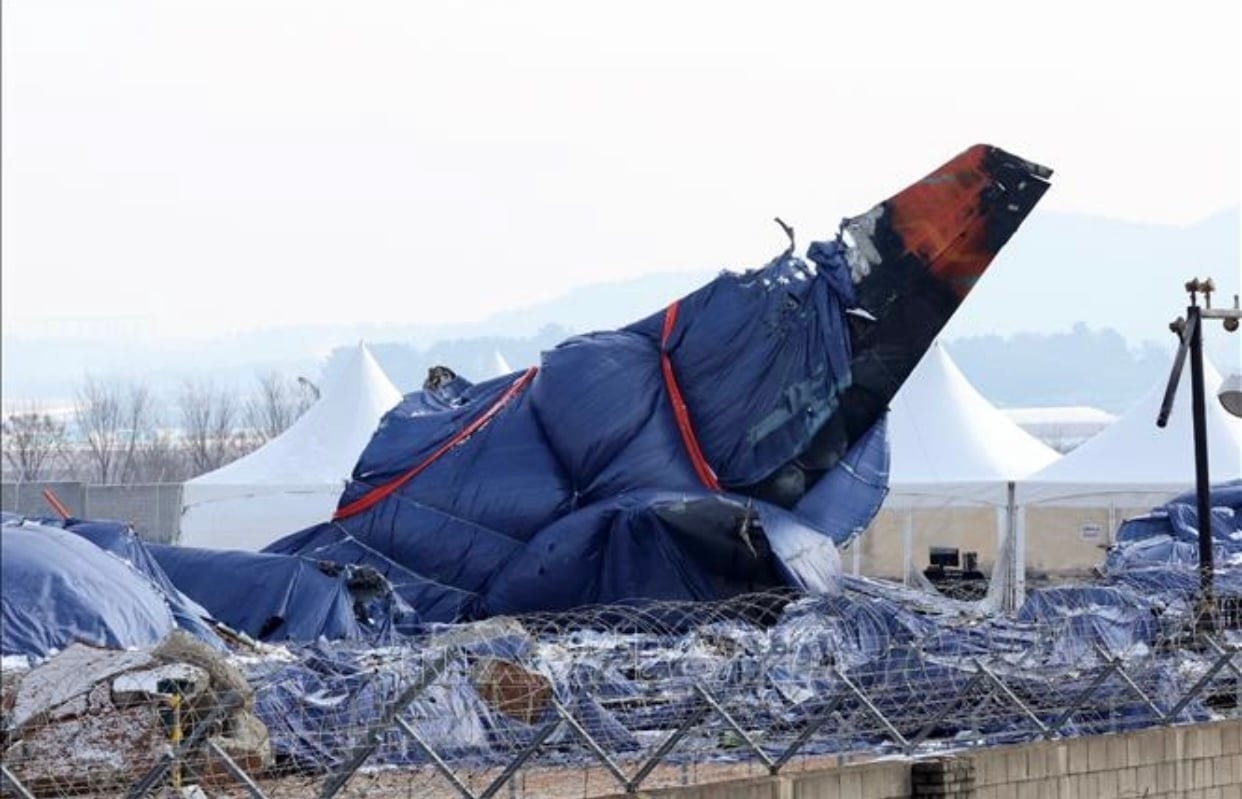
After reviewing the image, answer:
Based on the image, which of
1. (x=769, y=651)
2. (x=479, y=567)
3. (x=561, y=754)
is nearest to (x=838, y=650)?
(x=769, y=651)

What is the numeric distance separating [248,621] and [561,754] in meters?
6.65

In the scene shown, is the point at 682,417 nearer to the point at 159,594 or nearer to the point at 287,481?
the point at 159,594

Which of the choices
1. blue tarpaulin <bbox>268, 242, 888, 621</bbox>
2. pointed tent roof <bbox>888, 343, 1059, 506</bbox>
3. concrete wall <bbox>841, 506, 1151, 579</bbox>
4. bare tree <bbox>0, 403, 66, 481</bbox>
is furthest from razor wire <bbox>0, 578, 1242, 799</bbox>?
bare tree <bbox>0, 403, 66, 481</bbox>

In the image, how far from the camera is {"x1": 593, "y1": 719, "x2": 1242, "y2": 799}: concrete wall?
1590 centimetres

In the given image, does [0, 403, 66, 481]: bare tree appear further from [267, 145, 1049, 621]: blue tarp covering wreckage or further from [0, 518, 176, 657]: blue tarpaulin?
[0, 518, 176, 657]: blue tarpaulin

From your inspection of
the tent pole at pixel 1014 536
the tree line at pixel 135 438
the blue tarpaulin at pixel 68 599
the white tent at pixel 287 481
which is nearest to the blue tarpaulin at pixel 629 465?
the tent pole at pixel 1014 536

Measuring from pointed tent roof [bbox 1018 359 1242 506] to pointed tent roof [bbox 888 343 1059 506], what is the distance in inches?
33.8

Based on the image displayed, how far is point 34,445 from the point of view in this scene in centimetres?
8888

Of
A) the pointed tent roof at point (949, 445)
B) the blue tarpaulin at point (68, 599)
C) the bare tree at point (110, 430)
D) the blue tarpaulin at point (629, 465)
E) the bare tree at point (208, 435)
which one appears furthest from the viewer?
the bare tree at point (110, 430)

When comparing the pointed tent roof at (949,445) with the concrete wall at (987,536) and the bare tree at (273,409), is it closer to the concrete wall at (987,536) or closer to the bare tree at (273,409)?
the concrete wall at (987,536)

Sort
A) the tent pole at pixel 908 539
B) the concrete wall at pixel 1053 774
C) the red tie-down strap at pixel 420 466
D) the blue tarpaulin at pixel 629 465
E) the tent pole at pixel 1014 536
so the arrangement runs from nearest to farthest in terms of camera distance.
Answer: the concrete wall at pixel 1053 774 < the blue tarpaulin at pixel 629 465 < the red tie-down strap at pixel 420 466 < the tent pole at pixel 1014 536 < the tent pole at pixel 908 539

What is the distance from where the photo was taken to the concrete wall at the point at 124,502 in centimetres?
4503

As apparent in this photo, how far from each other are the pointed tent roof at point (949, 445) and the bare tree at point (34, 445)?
4234 cm

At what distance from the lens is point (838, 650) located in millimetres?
18203
